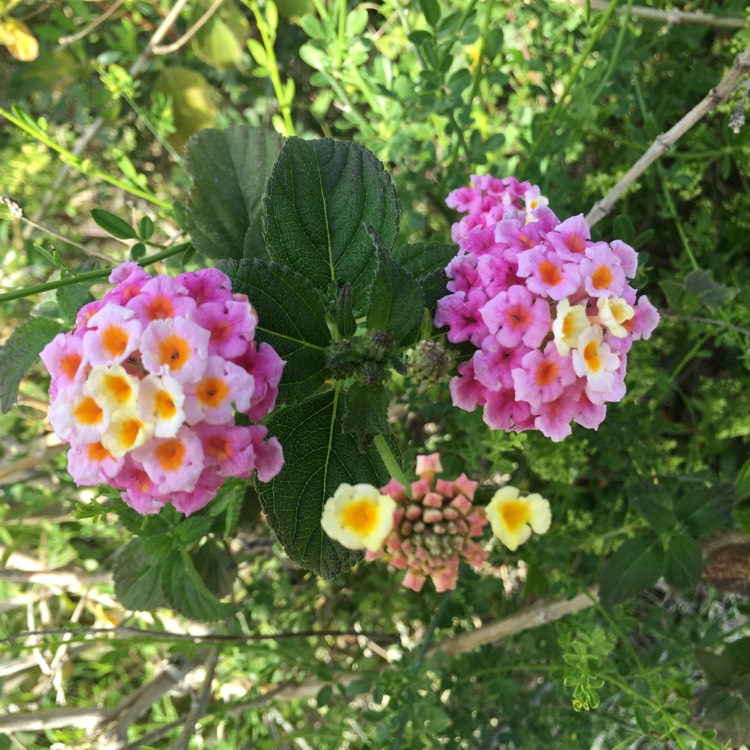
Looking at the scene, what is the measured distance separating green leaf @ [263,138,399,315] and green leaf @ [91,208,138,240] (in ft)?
1.16

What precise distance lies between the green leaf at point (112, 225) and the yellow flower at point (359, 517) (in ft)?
1.94

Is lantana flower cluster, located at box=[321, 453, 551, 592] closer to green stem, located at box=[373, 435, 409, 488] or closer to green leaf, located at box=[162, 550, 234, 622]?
green stem, located at box=[373, 435, 409, 488]

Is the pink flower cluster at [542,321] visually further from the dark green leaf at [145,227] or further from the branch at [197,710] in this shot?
the branch at [197,710]

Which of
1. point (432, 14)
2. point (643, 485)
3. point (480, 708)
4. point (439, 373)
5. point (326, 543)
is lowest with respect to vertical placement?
point (480, 708)

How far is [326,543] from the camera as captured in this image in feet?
2.63

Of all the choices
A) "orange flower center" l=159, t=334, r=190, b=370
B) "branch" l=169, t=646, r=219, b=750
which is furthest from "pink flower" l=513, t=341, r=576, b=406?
"branch" l=169, t=646, r=219, b=750

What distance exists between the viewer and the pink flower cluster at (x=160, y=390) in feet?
2.03

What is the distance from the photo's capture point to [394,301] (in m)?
0.70

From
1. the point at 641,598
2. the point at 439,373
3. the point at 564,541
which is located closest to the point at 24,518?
the point at 564,541

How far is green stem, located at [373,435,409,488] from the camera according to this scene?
733 millimetres

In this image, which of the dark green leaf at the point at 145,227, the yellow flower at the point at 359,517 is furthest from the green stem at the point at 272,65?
the yellow flower at the point at 359,517

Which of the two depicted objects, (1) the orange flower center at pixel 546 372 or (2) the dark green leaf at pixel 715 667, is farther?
(2) the dark green leaf at pixel 715 667

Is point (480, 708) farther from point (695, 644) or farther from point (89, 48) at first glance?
point (89, 48)

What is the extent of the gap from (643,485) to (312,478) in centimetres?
66
